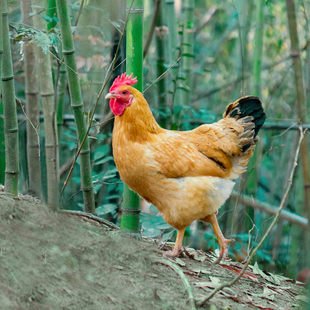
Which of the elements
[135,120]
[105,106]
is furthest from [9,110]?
[105,106]

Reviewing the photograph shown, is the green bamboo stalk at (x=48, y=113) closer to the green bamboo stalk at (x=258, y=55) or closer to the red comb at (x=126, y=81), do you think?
the red comb at (x=126, y=81)

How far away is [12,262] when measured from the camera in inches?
54.8

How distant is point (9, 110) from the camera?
6.31 ft

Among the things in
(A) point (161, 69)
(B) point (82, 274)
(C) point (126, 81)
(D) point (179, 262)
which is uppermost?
(A) point (161, 69)

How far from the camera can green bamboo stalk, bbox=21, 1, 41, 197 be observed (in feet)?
8.31

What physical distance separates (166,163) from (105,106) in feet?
4.87

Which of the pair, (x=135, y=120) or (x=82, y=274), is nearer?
(x=82, y=274)

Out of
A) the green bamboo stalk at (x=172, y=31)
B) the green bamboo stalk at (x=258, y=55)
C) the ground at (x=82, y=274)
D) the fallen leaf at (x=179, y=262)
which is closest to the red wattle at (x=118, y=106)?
the ground at (x=82, y=274)

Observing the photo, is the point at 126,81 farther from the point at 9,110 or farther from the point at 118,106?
the point at 9,110

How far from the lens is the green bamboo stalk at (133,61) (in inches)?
80.6

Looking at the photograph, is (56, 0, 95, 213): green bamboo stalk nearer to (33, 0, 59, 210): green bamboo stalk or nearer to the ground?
(33, 0, 59, 210): green bamboo stalk

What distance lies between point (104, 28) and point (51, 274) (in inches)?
Answer: 84.8

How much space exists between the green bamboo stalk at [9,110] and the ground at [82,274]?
14 cm

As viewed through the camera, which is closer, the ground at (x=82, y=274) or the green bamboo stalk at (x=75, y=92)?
the ground at (x=82, y=274)
